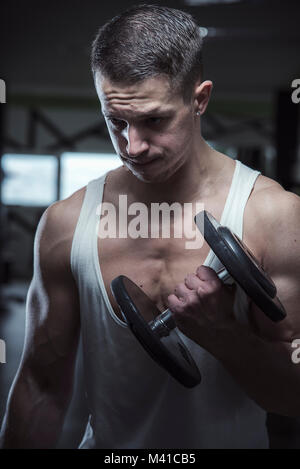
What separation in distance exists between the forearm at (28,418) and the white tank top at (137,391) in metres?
0.08

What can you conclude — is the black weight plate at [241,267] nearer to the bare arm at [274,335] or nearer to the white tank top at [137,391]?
the bare arm at [274,335]

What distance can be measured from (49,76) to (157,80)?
3100mm

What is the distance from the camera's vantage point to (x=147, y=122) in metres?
0.60

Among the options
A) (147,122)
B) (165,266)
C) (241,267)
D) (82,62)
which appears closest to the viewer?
(241,267)

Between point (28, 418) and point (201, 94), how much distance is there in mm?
581

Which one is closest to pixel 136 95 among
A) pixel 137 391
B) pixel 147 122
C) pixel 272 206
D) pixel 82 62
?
pixel 147 122

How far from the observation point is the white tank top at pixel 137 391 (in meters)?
0.73

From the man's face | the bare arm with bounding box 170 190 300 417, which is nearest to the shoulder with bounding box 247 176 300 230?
the bare arm with bounding box 170 190 300 417

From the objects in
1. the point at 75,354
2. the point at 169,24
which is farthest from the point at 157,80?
the point at 75,354

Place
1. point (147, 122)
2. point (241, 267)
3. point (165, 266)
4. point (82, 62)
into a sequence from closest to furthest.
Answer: point (241, 267), point (147, 122), point (165, 266), point (82, 62)

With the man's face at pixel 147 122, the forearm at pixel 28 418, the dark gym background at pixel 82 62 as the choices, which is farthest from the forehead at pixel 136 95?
the forearm at pixel 28 418

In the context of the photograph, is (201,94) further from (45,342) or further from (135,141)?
(45,342)

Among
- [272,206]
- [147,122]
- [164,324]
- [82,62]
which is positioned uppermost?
[82,62]

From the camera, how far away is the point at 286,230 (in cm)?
65
